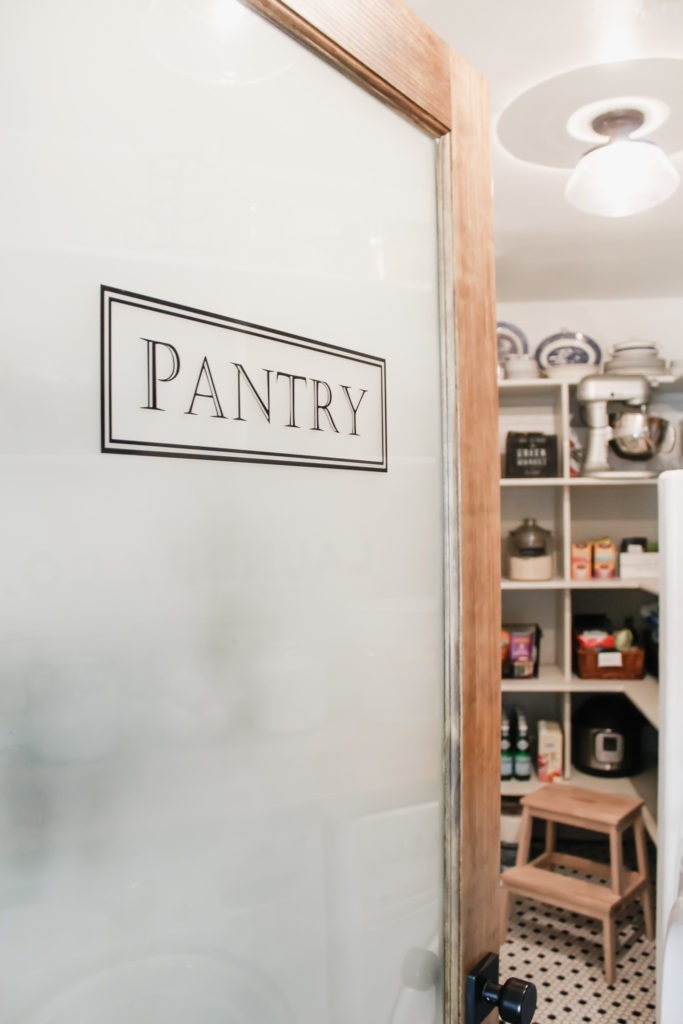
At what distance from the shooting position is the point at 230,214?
2.25 ft

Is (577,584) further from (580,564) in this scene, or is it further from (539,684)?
(539,684)

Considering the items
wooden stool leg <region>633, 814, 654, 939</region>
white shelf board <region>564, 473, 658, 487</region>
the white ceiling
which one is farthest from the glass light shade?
wooden stool leg <region>633, 814, 654, 939</region>

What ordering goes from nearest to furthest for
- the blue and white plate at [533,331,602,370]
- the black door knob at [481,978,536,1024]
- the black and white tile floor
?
1. the black door knob at [481,978,536,1024]
2. the black and white tile floor
3. the blue and white plate at [533,331,602,370]

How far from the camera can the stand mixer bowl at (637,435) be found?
348cm

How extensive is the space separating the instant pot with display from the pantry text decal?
3083 millimetres

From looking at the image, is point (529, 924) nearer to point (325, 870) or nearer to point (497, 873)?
point (497, 873)

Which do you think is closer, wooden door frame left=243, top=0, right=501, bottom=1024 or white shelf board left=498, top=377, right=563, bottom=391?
wooden door frame left=243, top=0, right=501, bottom=1024

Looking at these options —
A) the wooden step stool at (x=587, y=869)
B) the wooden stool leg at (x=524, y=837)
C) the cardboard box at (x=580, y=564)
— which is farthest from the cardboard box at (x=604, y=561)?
the wooden stool leg at (x=524, y=837)

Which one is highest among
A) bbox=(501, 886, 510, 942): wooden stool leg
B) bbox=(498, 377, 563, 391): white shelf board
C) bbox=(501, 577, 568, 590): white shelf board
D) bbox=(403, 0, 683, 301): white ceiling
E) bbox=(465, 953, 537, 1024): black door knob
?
bbox=(403, 0, 683, 301): white ceiling

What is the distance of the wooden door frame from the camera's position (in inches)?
33.8

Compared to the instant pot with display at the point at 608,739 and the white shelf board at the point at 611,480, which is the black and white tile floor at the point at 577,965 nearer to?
→ the instant pot with display at the point at 608,739

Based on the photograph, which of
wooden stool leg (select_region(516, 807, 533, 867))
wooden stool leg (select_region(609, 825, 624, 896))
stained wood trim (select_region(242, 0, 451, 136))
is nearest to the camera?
stained wood trim (select_region(242, 0, 451, 136))

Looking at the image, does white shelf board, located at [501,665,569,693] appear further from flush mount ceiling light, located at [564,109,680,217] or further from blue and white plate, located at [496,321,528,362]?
flush mount ceiling light, located at [564,109,680,217]

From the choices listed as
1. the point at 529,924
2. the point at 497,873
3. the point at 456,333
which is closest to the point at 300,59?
the point at 456,333
